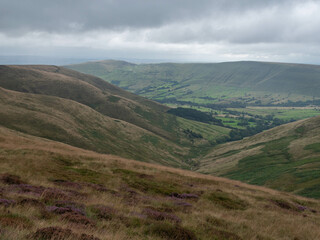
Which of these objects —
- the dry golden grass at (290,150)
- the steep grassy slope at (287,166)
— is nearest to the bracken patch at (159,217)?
the steep grassy slope at (287,166)

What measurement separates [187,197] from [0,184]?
17.6m

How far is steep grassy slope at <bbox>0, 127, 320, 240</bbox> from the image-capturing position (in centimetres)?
1089

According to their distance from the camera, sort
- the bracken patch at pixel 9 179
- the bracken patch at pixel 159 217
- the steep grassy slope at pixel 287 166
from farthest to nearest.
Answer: the steep grassy slope at pixel 287 166
the bracken patch at pixel 9 179
the bracken patch at pixel 159 217

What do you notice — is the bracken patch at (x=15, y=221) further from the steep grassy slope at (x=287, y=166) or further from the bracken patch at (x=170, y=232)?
the steep grassy slope at (x=287, y=166)

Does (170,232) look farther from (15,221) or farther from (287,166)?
(287,166)

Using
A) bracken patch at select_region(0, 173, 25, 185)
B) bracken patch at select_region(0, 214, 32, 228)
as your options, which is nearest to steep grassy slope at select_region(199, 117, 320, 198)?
bracken patch at select_region(0, 173, 25, 185)

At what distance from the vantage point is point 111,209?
1511 cm

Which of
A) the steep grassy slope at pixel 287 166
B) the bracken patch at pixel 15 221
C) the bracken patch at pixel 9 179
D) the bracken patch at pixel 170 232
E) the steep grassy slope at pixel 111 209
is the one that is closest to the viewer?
Answer: the bracken patch at pixel 15 221

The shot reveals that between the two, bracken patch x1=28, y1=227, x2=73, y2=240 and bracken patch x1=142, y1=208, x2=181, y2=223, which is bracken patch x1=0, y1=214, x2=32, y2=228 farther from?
bracken patch x1=142, y1=208, x2=181, y2=223

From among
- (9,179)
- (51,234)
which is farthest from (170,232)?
(9,179)

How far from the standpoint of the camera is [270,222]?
19.0 m

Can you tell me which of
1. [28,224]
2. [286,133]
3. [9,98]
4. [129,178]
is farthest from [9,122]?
[286,133]

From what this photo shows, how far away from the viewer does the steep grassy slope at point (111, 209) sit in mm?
10891

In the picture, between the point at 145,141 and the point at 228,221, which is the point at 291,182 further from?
the point at 145,141
